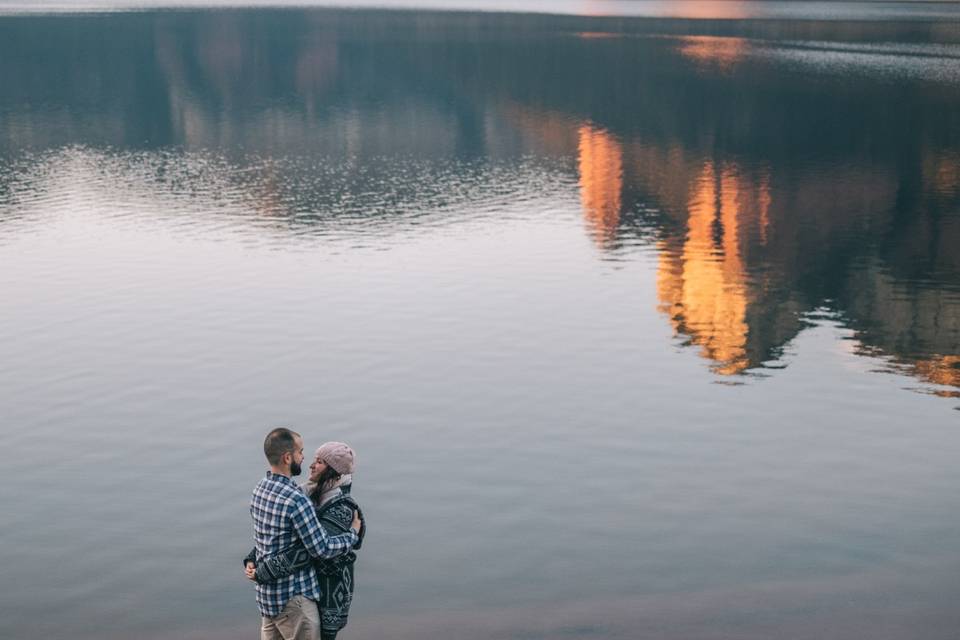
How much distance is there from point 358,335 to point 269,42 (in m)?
155

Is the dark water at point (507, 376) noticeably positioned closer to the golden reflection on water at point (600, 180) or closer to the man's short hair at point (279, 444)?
the golden reflection on water at point (600, 180)

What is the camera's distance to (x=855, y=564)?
69.3 ft

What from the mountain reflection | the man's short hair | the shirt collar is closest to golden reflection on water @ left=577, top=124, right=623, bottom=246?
the mountain reflection

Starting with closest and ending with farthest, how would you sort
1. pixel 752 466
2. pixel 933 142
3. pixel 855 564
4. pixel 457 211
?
pixel 855 564 → pixel 752 466 → pixel 457 211 → pixel 933 142

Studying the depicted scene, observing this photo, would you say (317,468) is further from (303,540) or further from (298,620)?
(298,620)

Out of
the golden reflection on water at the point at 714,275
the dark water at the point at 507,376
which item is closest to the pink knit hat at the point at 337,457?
the dark water at the point at 507,376

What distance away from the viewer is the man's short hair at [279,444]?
1176cm

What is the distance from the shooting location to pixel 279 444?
11.8m

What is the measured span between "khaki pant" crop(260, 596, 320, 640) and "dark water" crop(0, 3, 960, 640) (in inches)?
243

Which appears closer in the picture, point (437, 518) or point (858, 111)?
point (437, 518)

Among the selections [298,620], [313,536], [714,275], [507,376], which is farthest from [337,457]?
[714,275]

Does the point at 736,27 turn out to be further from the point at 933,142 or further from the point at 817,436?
the point at 817,436

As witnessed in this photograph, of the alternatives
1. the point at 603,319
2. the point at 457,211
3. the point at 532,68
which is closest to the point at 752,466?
the point at 603,319

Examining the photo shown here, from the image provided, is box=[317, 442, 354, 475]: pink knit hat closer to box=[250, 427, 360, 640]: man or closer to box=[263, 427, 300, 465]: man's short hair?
box=[250, 427, 360, 640]: man
